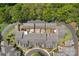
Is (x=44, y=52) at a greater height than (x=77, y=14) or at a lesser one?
lesser

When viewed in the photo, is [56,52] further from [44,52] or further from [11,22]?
[11,22]

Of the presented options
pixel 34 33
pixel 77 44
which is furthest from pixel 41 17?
pixel 77 44

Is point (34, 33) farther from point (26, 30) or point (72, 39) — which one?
point (72, 39)

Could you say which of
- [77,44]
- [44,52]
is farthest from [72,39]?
[44,52]

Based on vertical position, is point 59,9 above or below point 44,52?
above

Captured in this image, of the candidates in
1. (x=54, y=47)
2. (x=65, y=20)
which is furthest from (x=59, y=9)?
(x=54, y=47)

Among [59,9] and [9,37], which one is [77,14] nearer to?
[59,9]

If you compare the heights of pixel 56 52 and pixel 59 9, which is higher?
pixel 59 9
